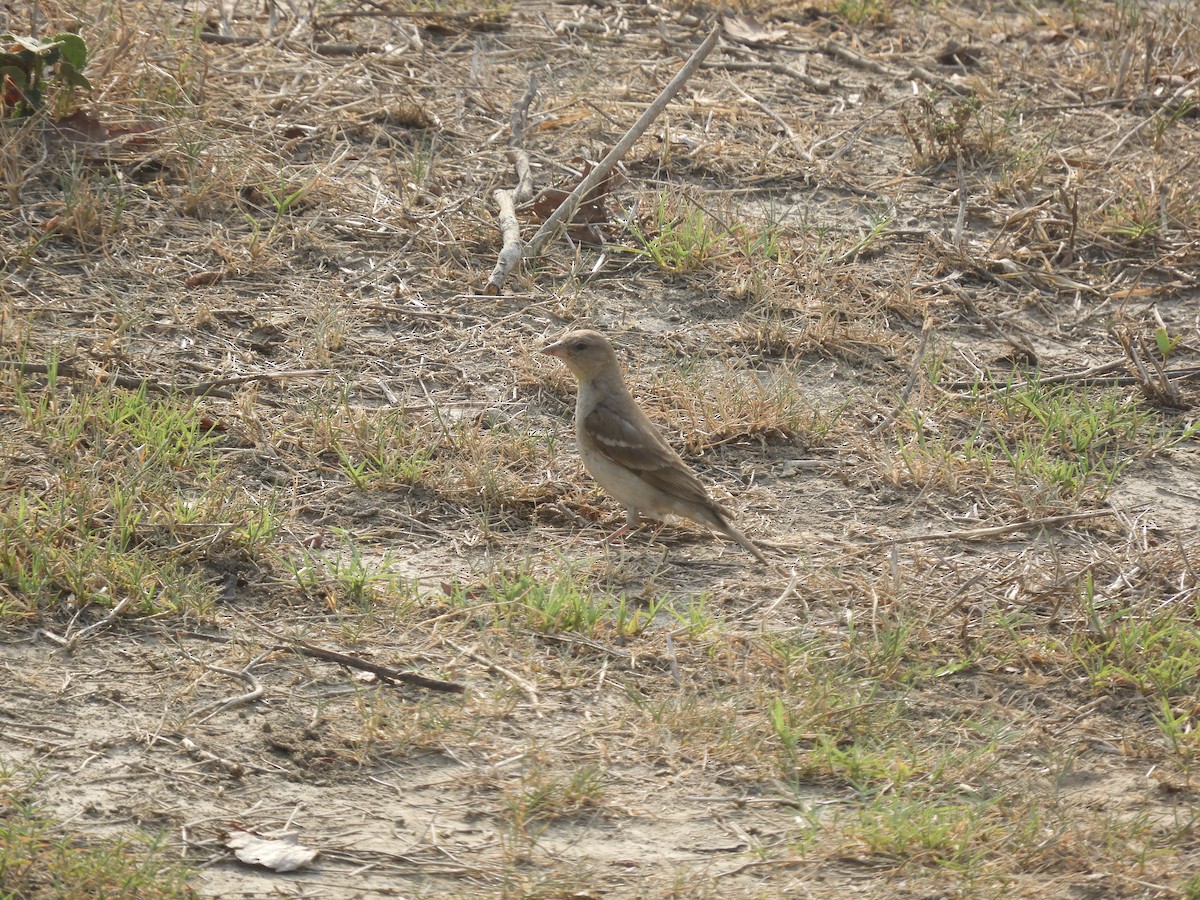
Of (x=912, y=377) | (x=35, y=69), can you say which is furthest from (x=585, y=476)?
(x=35, y=69)

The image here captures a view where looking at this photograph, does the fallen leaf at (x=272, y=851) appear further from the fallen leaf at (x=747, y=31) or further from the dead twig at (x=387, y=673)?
the fallen leaf at (x=747, y=31)

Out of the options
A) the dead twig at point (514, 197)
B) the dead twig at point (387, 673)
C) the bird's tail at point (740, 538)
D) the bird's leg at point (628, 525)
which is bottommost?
the dead twig at point (387, 673)

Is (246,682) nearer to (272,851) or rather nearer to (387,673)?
(387,673)

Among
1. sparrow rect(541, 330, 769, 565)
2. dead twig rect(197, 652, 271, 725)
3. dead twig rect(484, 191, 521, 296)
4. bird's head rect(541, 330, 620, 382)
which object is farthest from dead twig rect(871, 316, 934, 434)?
dead twig rect(197, 652, 271, 725)

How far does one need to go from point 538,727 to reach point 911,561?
5.86 feet

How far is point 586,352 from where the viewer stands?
19.8 feet

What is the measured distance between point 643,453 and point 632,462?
6cm

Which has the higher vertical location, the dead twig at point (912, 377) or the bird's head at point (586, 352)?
the bird's head at point (586, 352)

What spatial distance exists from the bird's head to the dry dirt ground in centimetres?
38

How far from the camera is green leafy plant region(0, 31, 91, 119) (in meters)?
6.93

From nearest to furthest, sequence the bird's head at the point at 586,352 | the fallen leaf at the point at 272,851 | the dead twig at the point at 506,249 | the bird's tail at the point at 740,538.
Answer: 1. the fallen leaf at the point at 272,851
2. the bird's tail at the point at 740,538
3. the bird's head at the point at 586,352
4. the dead twig at the point at 506,249

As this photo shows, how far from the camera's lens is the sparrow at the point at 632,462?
560cm

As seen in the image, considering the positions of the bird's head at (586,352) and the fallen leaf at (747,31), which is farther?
the fallen leaf at (747,31)

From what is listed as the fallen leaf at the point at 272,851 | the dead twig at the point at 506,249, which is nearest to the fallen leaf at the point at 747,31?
the dead twig at the point at 506,249
